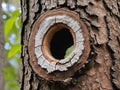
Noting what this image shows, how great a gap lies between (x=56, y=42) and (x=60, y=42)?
0.02m

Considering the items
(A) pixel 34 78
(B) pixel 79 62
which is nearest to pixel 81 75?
(B) pixel 79 62

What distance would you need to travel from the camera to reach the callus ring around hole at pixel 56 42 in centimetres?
122

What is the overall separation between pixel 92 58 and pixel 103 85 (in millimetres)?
94

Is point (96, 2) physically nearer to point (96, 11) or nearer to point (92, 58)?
point (96, 11)

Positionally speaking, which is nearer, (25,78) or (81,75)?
(81,75)

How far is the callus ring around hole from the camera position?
48.1 inches

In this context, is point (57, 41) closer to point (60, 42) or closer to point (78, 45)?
point (60, 42)

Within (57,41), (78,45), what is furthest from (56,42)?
(78,45)

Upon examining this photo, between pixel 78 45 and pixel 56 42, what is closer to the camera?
pixel 78 45

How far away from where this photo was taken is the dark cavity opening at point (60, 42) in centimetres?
132

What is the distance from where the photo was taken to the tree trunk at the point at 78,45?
1.22 m

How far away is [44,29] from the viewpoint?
50.5 inches

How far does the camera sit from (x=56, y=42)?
1.34m

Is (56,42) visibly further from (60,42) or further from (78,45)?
(78,45)
